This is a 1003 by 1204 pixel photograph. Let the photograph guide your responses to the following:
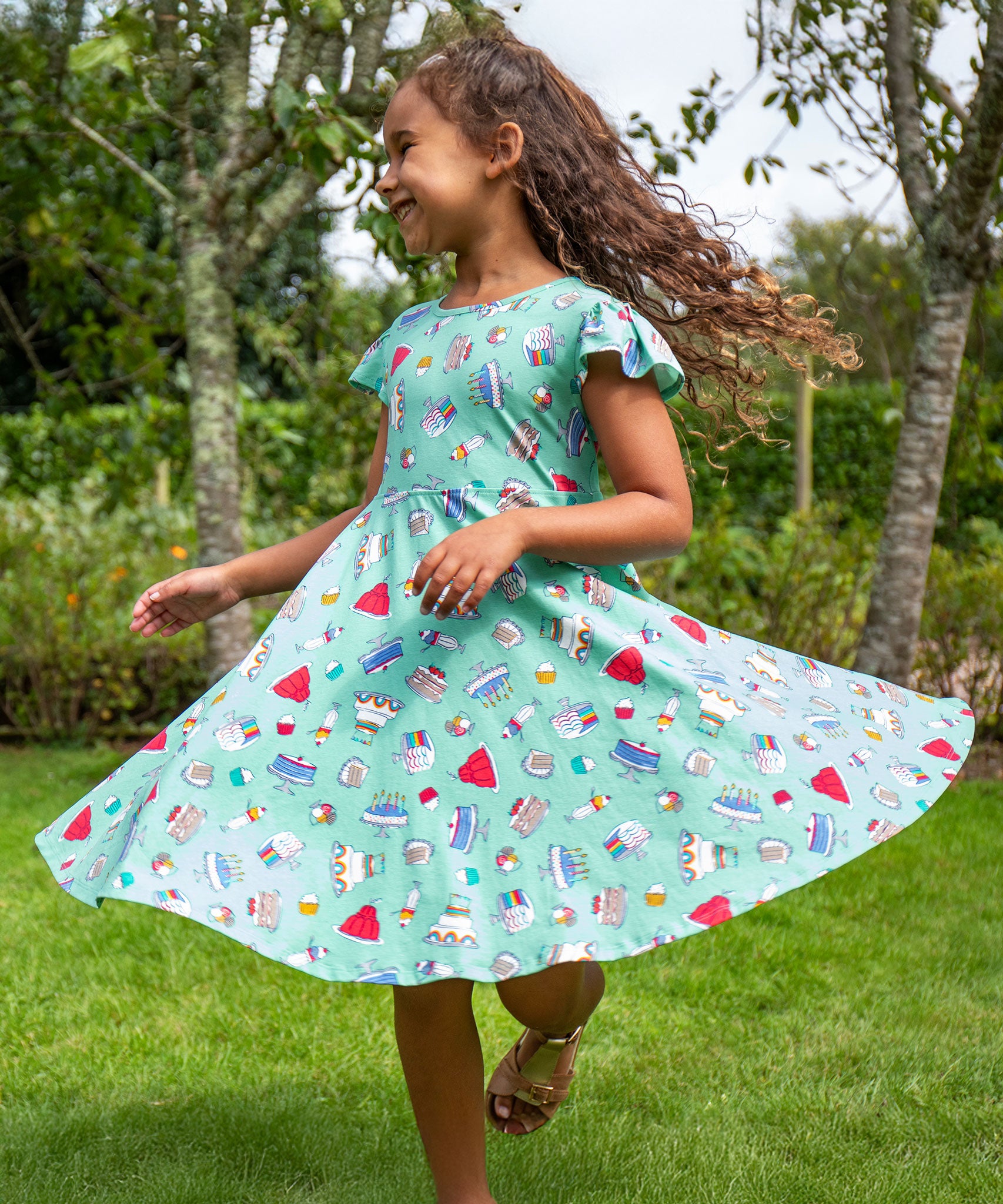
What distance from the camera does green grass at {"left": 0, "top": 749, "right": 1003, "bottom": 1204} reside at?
204cm

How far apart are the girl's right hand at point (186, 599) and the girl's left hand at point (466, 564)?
0.60 metres

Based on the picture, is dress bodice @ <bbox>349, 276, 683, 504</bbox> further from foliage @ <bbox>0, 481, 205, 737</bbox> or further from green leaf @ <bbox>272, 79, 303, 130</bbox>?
foliage @ <bbox>0, 481, 205, 737</bbox>

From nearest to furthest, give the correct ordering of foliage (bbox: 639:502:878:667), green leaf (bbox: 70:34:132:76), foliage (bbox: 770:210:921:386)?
1. green leaf (bbox: 70:34:132:76)
2. foliage (bbox: 639:502:878:667)
3. foliage (bbox: 770:210:921:386)

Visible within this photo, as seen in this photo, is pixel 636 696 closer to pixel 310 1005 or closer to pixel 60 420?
pixel 310 1005

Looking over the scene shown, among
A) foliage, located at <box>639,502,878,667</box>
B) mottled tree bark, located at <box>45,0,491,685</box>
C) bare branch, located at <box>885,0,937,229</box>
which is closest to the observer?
mottled tree bark, located at <box>45,0,491,685</box>

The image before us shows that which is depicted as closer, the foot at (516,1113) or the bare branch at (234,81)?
the foot at (516,1113)

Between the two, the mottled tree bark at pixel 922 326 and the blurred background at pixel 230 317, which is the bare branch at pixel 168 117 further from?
the mottled tree bark at pixel 922 326

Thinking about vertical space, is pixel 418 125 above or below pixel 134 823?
above

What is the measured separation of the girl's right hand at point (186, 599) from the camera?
6.31 ft

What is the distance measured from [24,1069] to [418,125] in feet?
6.87

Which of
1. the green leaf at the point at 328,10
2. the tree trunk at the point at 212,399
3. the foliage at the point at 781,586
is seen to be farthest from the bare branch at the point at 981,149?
the tree trunk at the point at 212,399

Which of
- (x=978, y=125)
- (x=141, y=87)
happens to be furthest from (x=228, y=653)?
(x=978, y=125)

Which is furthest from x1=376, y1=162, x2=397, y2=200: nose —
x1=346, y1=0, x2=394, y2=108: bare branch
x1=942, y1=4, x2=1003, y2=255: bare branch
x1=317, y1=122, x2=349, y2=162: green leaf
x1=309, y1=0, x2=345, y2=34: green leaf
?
x1=942, y1=4, x2=1003, y2=255: bare branch

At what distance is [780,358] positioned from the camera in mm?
2027
